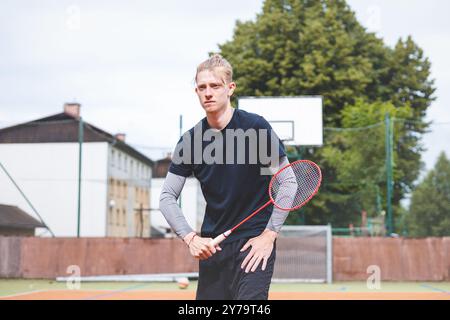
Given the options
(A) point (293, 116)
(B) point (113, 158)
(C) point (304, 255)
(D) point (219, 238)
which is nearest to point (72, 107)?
(B) point (113, 158)

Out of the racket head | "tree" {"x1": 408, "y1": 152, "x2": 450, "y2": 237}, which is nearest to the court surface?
"tree" {"x1": 408, "y1": 152, "x2": 450, "y2": 237}

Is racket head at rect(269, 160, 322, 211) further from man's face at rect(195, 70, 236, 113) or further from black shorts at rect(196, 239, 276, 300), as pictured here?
man's face at rect(195, 70, 236, 113)

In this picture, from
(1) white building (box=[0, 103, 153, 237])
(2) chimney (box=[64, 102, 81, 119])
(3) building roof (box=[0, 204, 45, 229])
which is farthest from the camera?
(2) chimney (box=[64, 102, 81, 119])

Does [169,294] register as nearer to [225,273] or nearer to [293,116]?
[293,116]

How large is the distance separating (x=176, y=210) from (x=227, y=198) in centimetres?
33

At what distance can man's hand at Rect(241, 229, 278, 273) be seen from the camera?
391 centimetres

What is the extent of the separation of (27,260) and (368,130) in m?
12.5

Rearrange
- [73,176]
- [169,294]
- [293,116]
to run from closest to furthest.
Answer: [169,294], [293,116], [73,176]

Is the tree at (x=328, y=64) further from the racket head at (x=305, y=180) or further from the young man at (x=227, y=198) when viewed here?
the young man at (x=227, y=198)

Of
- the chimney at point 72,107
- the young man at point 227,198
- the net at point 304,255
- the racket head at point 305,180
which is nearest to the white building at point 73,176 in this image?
the chimney at point 72,107

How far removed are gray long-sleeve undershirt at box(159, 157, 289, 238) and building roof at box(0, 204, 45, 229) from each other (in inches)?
909

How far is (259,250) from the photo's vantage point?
154 inches

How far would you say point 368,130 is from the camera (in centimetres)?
2439

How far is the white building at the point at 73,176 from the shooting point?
37.7m
